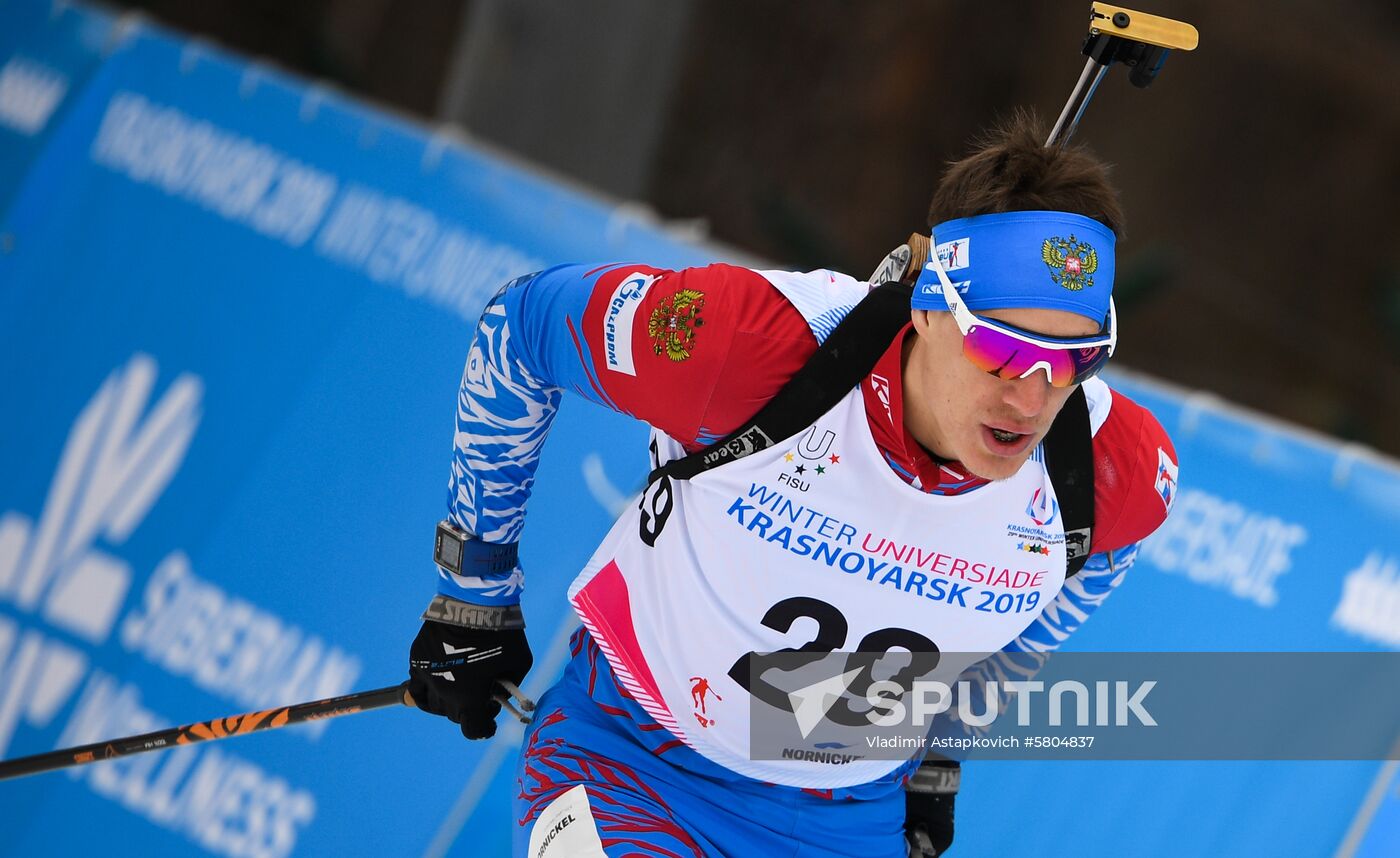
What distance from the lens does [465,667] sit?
2.89 m

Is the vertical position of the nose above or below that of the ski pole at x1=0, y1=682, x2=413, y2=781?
above

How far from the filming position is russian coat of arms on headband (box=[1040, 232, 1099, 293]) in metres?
2.23

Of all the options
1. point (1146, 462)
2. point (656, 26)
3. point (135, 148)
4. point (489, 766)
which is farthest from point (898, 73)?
point (1146, 462)

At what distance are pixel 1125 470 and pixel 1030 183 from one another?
1.90ft

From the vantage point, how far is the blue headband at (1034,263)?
2234 millimetres

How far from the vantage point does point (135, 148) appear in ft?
18.1

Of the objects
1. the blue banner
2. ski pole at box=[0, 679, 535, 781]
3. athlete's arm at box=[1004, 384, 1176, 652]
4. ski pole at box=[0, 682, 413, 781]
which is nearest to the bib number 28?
athlete's arm at box=[1004, 384, 1176, 652]

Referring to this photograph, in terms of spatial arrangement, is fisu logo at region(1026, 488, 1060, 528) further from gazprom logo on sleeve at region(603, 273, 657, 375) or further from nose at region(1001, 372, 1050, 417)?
gazprom logo on sleeve at region(603, 273, 657, 375)

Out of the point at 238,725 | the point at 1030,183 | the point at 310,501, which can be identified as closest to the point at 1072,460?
the point at 1030,183

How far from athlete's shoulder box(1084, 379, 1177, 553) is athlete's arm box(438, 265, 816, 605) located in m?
0.57

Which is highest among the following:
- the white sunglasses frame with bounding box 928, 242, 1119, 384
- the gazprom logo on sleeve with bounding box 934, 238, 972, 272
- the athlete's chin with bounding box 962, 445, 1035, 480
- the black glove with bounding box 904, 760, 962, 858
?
the gazprom logo on sleeve with bounding box 934, 238, 972, 272

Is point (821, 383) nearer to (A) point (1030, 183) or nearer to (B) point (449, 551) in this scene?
(A) point (1030, 183)
